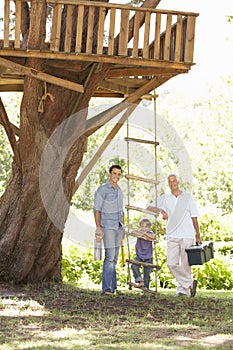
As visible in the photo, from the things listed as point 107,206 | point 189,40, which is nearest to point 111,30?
point 189,40

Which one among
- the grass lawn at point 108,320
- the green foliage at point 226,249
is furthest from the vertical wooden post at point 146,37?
the green foliage at point 226,249

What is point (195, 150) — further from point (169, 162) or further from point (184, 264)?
point (184, 264)

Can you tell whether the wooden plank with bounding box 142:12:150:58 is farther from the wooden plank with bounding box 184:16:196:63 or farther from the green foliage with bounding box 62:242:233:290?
the green foliage with bounding box 62:242:233:290

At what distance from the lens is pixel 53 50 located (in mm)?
8508

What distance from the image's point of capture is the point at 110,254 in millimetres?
9328

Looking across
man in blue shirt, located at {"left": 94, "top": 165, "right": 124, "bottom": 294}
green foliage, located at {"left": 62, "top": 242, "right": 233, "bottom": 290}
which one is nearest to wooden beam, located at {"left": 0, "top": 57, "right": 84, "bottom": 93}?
man in blue shirt, located at {"left": 94, "top": 165, "right": 124, "bottom": 294}

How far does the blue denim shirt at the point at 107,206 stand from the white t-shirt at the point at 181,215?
0.72m

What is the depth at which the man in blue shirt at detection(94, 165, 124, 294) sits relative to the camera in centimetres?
934

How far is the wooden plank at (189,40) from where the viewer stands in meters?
8.66

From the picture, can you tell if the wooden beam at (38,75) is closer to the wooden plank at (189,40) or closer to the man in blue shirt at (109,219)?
the man in blue shirt at (109,219)

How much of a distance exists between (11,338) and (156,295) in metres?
3.64

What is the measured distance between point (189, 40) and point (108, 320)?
3.37 meters

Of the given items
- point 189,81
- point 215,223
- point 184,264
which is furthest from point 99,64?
point 189,81

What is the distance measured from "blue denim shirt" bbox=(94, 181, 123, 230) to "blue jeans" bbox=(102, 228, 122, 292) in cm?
9
